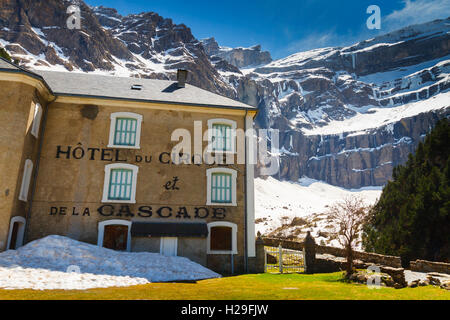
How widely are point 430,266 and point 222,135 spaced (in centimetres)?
1333

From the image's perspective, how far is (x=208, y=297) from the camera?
31.4ft

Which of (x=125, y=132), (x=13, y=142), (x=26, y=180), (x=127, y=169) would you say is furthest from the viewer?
(x=125, y=132)

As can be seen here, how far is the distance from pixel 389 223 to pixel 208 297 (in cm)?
2398

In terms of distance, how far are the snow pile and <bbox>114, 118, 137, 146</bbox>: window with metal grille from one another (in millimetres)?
6043

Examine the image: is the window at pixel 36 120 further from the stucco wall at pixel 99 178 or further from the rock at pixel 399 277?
the rock at pixel 399 277

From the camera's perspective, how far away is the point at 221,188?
19453 millimetres

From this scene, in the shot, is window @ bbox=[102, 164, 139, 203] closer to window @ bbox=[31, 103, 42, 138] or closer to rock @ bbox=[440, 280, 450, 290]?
window @ bbox=[31, 103, 42, 138]

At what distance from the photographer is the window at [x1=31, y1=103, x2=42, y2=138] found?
17.1 m

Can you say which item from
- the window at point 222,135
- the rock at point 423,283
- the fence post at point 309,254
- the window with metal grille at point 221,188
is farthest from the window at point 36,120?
the rock at point 423,283

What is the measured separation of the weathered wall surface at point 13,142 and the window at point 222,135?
9.22 metres

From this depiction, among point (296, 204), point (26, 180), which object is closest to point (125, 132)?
point (26, 180)

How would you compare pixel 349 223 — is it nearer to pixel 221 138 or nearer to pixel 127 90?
pixel 221 138
